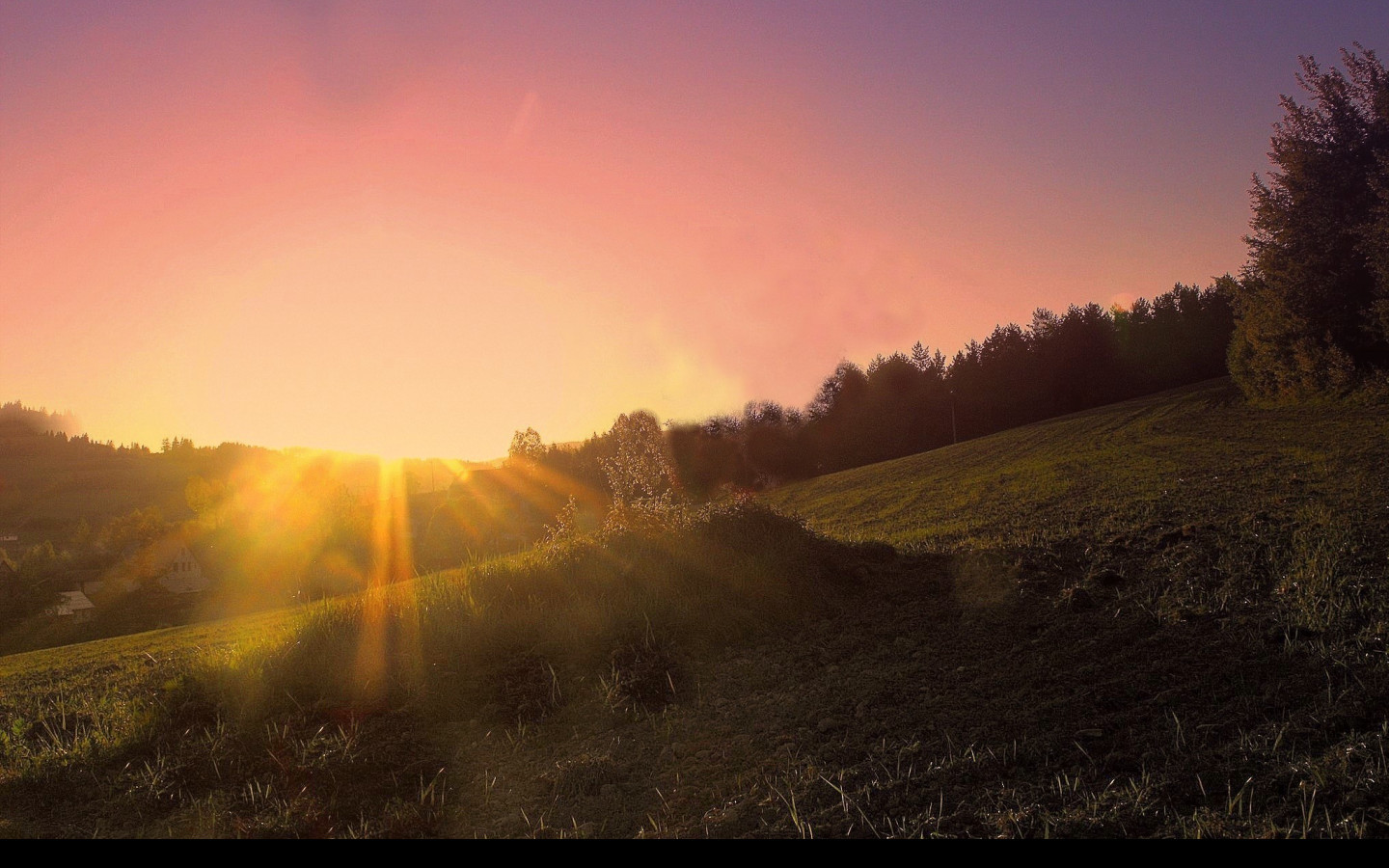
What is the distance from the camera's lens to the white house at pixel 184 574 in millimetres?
45222

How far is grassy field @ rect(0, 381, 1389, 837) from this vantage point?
310cm

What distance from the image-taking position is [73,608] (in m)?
33.3

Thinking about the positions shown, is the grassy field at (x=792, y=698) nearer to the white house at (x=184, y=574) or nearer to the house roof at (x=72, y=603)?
the house roof at (x=72, y=603)

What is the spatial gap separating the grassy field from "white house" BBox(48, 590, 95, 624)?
29509mm

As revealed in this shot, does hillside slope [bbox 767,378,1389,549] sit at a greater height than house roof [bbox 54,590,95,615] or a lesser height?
lesser

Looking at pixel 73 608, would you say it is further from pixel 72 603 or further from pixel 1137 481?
pixel 1137 481

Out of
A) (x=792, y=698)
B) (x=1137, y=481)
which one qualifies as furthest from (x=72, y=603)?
(x=1137, y=481)

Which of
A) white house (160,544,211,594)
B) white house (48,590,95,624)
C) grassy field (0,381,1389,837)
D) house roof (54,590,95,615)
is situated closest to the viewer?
grassy field (0,381,1389,837)

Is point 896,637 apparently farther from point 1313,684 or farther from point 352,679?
point 352,679

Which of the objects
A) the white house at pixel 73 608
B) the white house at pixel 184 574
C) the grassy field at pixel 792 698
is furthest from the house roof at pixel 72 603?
the grassy field at pixel 792 698

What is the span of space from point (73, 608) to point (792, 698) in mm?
41560

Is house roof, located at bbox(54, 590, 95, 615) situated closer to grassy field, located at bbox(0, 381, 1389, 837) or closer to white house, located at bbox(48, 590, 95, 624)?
white house, located at bbox(48, 590, 95, 624)

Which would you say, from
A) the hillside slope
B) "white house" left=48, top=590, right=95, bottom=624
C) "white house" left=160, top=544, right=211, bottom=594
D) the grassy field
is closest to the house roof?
"white house" left=48, top=590, right=95, bottom=624
